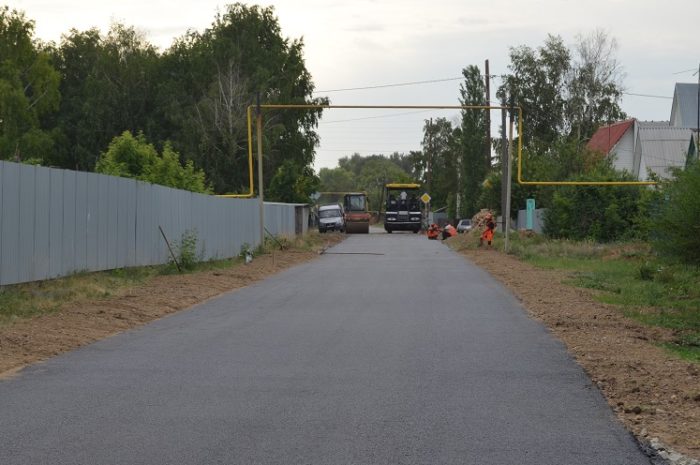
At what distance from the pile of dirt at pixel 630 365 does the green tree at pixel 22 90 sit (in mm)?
41498

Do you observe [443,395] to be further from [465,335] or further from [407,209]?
[407,209]

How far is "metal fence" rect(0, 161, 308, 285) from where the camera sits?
16141mm

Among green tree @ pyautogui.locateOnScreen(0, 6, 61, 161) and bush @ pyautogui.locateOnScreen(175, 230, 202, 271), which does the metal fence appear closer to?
bush @ pyautogui.locateOnScreen(175, 230, 202, 271)

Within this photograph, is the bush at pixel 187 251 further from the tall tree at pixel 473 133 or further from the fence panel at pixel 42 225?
the tall tree at pixel 473 133

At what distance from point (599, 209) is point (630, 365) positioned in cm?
3279

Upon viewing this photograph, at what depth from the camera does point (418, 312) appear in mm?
15984

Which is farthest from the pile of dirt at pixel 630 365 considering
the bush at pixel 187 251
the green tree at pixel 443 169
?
the green tree at pixel 443 169

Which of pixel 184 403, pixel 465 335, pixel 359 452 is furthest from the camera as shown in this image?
pixel 465 335

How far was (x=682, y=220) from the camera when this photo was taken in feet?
56.5

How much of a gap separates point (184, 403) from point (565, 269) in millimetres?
20760

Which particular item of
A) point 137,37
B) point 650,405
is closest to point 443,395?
point 650,405

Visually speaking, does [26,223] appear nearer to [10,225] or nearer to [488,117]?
[10,225]

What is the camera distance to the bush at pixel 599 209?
41.2 meters

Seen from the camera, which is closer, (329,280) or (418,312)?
(418,312)
